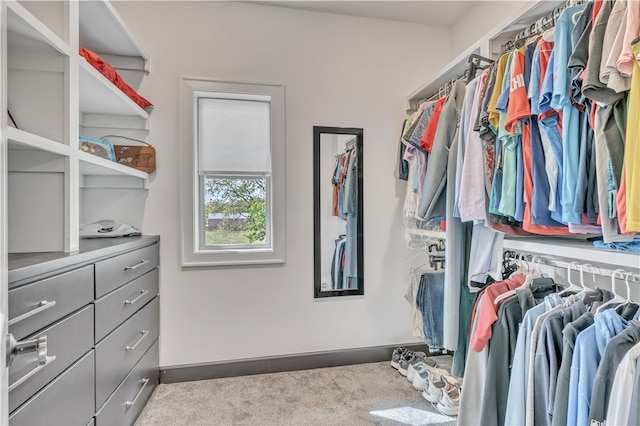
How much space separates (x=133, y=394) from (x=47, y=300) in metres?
1.01

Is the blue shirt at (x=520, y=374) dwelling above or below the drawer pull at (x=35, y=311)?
below

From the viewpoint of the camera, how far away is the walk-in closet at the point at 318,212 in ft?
3.20

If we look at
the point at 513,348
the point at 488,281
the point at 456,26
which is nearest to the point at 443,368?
the point at 488,281

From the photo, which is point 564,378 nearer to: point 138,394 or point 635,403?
point 635,403

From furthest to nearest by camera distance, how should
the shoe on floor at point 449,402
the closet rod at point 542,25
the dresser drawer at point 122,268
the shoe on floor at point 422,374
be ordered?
the shoe on floor at point 422,374
the shoe on floor at point 449,402
the dresser drawer at point 122,268
the closet rod at point 542,25

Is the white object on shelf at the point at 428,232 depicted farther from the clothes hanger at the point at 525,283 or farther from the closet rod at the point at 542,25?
the closet rod at the point at 542,25

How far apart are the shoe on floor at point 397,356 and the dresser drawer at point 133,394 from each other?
1.65 m

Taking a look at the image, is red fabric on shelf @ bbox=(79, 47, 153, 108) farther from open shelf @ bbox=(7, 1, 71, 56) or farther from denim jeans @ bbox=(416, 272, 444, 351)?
denim jeans @ bbox=(416, 272, 444, 351)

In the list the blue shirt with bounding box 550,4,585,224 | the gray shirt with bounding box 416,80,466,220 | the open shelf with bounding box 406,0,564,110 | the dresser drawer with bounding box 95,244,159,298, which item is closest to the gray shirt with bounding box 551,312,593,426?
the blue shirt with bounding box 550,4,585,224

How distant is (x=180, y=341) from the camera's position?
2.27 meters

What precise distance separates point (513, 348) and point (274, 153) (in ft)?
6.02

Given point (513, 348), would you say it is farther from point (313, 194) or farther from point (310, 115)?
point (310, 115)

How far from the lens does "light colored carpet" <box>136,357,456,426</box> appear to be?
1.83 meters

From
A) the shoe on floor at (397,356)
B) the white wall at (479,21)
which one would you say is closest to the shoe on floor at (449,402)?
the shoe on floor at (397,356)
